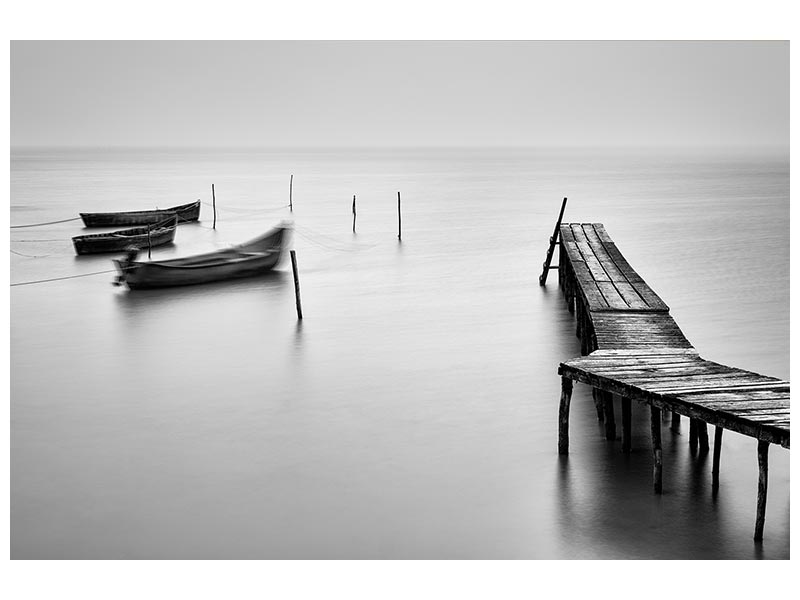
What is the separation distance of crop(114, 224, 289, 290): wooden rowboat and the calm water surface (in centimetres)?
A: 22

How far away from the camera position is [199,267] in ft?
43.2

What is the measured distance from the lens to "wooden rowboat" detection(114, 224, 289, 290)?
1302 cm

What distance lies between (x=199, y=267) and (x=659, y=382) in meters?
8.74

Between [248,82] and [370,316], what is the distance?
295 centimetres

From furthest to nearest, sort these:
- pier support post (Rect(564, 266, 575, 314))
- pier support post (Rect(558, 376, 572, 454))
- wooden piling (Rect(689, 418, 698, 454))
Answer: pier support post (Rect(564, 266, 575, 314))
wooden piling (Rect(689, 418, 698, 454))
pier support post (Rect(558, 376, 572, 454))

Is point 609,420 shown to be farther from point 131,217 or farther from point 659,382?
point 131,217

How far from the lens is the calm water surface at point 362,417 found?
5164 mm

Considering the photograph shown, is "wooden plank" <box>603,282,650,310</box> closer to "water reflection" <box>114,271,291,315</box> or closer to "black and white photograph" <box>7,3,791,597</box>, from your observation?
"black and white photograph" <box>7,3,791,597</box>

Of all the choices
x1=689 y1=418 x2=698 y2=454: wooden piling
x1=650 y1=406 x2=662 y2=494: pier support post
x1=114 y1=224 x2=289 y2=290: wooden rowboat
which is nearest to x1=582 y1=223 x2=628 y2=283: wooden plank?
x1=689 y1=418 x2=698 y2=454: wooden piling

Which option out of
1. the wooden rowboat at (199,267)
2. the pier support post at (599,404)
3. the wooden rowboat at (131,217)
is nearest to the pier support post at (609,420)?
the pier support post at (599,404)

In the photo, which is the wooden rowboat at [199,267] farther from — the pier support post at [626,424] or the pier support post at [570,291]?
the pier support post at [626,424]

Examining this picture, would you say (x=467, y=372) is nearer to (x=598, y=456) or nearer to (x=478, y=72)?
(x=598, y=456)

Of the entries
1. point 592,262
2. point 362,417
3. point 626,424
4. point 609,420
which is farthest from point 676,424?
point 592,262

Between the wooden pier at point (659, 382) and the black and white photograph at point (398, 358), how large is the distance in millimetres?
24
